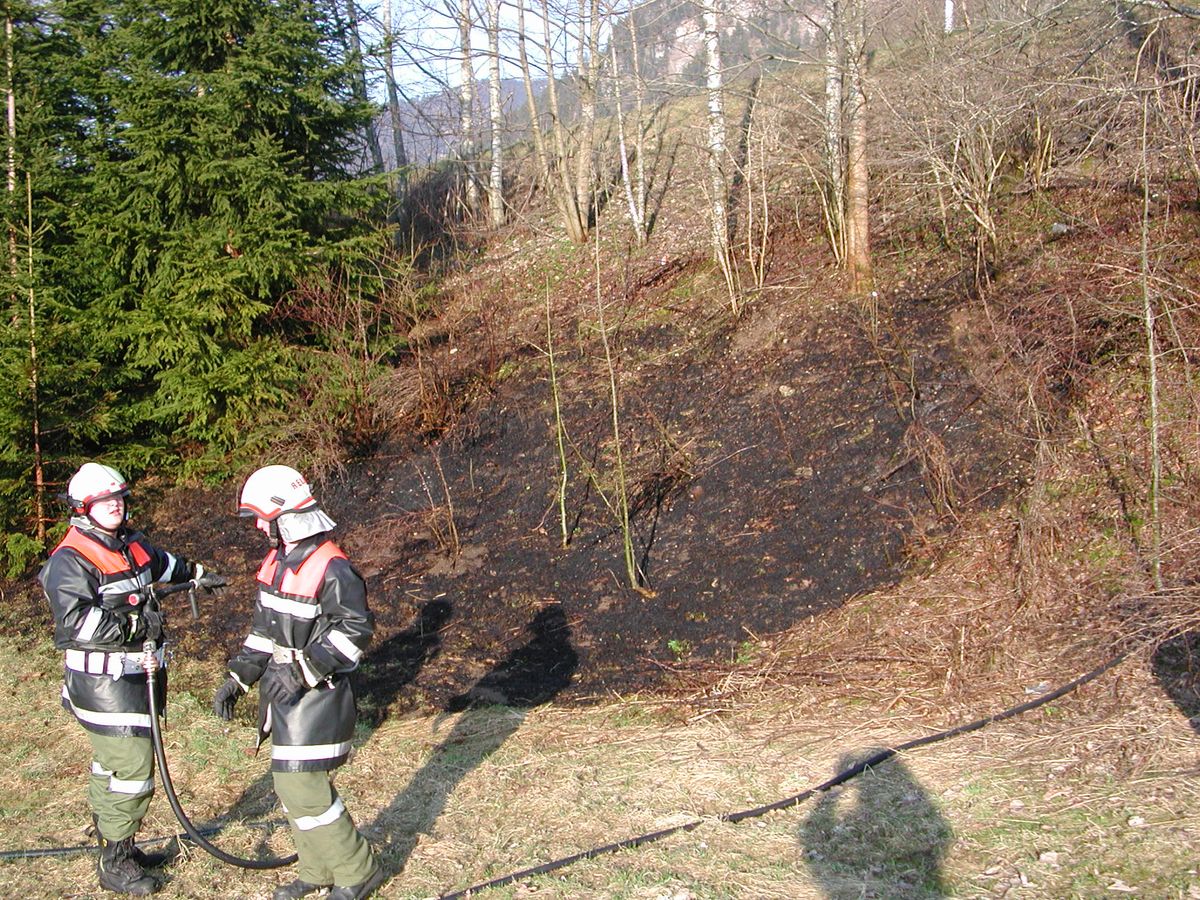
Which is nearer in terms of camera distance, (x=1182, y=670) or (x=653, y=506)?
(x=1182, y=670)

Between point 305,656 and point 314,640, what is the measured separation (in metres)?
0.08

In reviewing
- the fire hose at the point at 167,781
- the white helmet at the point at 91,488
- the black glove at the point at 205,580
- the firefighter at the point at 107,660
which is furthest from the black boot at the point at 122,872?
the white helmet at the point at 91,488

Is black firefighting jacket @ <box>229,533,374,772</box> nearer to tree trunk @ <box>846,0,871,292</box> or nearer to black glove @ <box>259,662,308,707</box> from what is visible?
black glove @ <box>259,662,308,707</box>

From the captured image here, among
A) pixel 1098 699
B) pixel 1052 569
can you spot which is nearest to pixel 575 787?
pixel 1098 699

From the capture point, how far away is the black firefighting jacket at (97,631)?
4.27 meters

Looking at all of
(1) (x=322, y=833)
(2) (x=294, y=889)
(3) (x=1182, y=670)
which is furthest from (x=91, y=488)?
(3) (x=1182, y=670)

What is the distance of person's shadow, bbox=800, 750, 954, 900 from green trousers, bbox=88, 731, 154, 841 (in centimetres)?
303

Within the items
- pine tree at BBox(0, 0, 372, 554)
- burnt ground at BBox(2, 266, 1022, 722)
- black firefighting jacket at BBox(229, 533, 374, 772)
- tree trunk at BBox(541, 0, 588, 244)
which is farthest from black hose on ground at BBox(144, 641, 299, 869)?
tree trunk at BBox(541, 0, 588, 244)

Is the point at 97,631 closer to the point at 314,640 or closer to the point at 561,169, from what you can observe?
the point at 314,640

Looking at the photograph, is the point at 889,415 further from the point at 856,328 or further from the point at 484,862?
the point at 484,862

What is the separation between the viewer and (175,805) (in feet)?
13.9

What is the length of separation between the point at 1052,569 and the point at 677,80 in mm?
7140

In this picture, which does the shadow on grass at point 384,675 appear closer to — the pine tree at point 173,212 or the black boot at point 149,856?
the black boot at point 149,856

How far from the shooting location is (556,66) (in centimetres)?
1299
